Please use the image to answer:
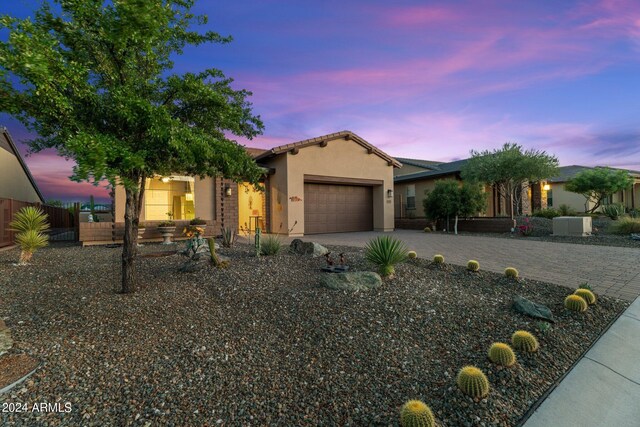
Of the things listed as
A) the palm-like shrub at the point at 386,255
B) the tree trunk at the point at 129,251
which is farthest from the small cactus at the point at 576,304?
the tree trunk at the point at 129,251

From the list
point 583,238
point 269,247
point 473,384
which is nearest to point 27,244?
point 269,247

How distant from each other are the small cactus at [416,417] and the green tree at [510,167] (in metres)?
17.1

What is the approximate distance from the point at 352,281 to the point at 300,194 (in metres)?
9.74

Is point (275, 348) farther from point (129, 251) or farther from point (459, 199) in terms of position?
point (459, 199)

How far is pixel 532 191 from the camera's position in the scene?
21750 mm

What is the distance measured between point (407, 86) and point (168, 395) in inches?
470

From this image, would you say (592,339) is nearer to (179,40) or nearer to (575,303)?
(575,303)

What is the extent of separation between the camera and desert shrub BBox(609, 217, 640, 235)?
37.9ft

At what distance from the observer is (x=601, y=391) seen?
104 inches

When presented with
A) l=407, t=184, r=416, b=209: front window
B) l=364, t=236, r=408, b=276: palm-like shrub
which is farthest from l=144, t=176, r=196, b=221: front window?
l=407, t=184, r=416, b=209: front window

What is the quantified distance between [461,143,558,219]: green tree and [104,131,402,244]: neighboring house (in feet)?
16.6

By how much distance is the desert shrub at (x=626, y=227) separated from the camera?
11562 millimetres

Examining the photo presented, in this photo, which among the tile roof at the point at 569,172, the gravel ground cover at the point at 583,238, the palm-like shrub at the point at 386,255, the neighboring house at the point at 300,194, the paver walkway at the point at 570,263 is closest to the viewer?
the palm-like shrub at the point at 386,255

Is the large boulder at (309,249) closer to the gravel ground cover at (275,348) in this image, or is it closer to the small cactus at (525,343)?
the gravel ground cover at (275,348)
